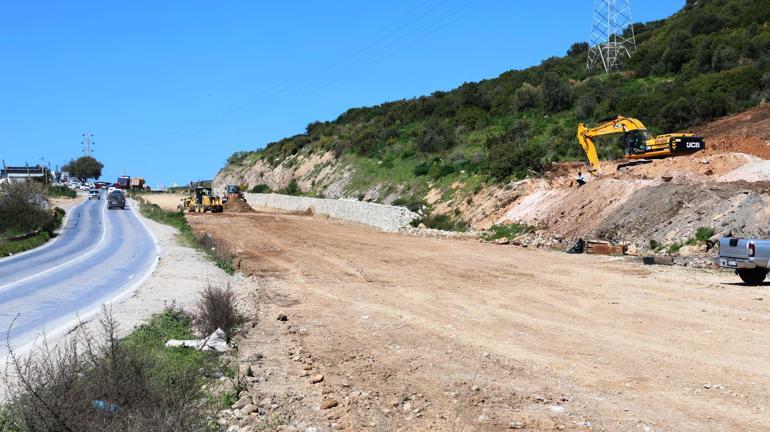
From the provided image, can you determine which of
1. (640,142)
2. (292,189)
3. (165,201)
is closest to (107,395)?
(640,142)

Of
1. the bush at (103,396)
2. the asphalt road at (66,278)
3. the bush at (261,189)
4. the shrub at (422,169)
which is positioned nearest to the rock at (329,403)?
the bush at (103,396)

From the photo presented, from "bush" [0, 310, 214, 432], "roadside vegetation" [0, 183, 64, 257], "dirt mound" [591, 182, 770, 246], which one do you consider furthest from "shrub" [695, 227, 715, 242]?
"roadside vegetation" [0, 183, 64, 257]

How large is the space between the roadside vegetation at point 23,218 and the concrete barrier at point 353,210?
19.2 metres

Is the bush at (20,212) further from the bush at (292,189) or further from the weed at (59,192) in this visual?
the weed at (59,192)

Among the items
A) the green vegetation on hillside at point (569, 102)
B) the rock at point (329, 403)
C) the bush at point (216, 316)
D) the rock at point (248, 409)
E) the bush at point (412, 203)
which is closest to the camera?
the rock at point (248, 409)

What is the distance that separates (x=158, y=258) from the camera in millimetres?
30453

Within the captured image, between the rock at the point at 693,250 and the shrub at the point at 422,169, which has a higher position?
the shrub at the point at 422,169

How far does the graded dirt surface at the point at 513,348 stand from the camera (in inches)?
353

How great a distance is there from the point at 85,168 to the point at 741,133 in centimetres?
17317

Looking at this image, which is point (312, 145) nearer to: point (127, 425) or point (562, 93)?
point (562, 93)

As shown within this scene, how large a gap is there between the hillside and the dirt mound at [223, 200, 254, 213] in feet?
24.3

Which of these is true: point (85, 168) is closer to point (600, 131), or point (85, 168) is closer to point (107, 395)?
point (600, 131)

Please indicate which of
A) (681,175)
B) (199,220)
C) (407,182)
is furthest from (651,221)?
(199,220)

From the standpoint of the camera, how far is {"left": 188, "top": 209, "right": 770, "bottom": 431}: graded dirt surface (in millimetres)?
8969
